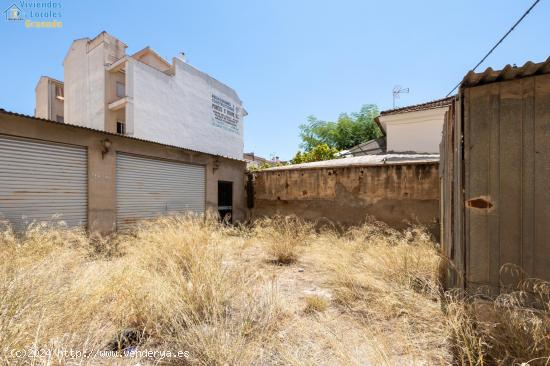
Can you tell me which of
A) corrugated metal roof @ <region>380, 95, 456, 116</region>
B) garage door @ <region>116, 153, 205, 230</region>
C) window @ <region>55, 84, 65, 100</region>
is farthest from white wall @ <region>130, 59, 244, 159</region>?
corrugated metal roof @ <region>380, 95, 456, 116</region>

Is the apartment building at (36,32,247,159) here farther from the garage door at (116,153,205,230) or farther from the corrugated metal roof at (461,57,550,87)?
the corrugated metal roof at (461,57,550,87)

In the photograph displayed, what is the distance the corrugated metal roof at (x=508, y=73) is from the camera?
2.53 meters

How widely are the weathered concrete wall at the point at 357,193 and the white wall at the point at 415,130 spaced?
547cm

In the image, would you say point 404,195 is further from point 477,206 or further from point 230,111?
point 230,111

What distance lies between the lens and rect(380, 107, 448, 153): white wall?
12.6 m

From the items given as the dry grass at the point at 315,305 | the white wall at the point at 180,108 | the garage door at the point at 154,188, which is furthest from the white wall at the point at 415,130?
the white wall at the point at 180,108

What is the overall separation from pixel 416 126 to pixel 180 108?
15.6 metres

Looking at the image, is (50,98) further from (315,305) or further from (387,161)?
(315,305)

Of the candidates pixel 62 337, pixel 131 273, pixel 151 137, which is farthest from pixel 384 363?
pixel 151 137

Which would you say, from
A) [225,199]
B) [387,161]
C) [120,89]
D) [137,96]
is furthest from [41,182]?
[120,89]

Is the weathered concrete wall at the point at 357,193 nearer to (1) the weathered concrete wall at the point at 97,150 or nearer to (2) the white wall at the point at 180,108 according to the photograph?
(1) the weathered concrete wall at the point at 97,150

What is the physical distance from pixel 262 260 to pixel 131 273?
302 centimetres

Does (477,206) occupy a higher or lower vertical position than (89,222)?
higher

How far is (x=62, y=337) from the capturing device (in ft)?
7.61
